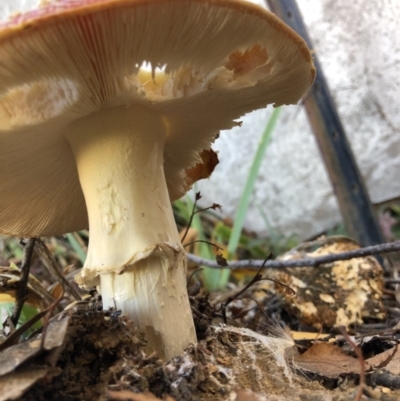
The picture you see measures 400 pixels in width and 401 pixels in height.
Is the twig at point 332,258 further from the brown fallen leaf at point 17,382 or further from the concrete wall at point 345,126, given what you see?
the concrete wall at point 345,126

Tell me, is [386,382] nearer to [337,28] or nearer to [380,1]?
[380,1]

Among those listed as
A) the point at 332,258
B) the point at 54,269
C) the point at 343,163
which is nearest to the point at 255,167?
the point at 343,163

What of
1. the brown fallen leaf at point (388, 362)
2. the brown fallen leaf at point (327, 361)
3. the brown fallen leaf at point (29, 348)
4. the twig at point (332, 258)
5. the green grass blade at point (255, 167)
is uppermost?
the green grass blade at point (255, 167)

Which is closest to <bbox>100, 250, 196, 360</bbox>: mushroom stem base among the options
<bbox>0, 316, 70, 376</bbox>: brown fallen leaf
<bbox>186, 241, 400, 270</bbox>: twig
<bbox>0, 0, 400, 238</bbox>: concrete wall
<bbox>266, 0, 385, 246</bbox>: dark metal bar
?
<bbox>0, 316, 70, 376</bbox>: brown fallen leaf

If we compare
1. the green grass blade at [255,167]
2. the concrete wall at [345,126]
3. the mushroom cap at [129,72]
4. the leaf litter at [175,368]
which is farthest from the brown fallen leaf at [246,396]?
the concrete wall at [345,126]

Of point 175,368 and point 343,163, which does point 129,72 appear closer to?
point 175,368

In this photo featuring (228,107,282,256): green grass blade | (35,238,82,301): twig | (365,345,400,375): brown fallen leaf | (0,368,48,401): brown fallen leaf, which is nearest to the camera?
(0,368,48,401): brown fallen leaf

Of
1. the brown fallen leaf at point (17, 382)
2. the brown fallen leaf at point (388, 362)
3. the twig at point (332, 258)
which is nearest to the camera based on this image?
the brown fallen leaf at point (17, 382)

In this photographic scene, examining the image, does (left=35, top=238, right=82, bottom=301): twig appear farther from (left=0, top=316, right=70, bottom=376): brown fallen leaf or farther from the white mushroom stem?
(left=0, top=316, right=70, bottom=376): brown fallen leaf
